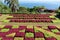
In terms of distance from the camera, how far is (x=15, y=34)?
2308 cm

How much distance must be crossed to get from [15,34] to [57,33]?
5262mm

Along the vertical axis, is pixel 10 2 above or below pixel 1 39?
below

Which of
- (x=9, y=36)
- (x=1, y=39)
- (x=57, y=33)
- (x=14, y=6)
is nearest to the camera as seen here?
(x=1, y=39)

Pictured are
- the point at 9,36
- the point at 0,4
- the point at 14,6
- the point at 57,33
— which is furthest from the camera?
the point at 14,6

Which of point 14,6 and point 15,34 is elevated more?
point 15,34

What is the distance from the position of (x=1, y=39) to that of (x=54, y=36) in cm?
622

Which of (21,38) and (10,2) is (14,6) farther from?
(21,38)

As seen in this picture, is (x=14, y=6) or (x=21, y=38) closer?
(x=21, y=38)

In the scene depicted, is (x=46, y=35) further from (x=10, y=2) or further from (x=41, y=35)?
(x=10, y=2)

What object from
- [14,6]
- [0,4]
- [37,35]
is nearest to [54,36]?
[37,35]

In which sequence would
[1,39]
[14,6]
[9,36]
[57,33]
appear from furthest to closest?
[14,6] < [57,33] < [9,36] < [1,39]

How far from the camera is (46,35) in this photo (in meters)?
22.7

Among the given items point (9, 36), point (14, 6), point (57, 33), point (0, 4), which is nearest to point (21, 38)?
point (9, 36)

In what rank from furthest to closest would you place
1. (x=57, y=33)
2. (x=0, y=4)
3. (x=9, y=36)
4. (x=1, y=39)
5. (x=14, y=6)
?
1. (x=14, y=6)
2. (x=0, y=4)
3. (x=57, y=33)
4. (x=9, y=36)
5. (x=1, y=39)
